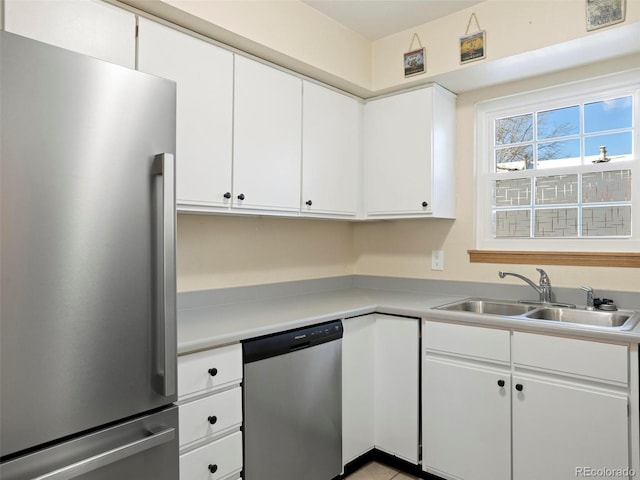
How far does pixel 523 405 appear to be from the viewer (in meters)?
1.83

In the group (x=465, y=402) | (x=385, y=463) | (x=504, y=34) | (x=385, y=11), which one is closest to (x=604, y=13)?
(x=504, y=34)

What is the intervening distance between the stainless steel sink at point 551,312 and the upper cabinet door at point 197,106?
1281 mm

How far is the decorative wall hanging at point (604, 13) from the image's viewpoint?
1787 millimetres

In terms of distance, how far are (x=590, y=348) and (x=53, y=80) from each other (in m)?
1.98

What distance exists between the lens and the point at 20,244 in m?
0.95

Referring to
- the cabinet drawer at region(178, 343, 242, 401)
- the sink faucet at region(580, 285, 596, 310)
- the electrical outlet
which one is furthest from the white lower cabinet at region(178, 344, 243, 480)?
the sink faucet at region(580, 285, 596, 310)

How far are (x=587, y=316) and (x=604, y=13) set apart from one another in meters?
1.36

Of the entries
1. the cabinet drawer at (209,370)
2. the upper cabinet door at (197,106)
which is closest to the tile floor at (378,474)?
the cabinet drawer at (209,370)

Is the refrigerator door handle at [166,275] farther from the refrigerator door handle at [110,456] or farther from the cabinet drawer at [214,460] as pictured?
the cabinet drawer at [214,460]

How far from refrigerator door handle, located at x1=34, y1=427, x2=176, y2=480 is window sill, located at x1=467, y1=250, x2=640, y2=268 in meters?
1.95

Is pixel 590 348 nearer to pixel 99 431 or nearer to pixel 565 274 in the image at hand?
pixel 565 274

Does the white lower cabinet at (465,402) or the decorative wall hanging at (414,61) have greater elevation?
the decorative wall hanging at (414,61)

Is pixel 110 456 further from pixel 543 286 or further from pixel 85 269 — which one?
pixel 543 286

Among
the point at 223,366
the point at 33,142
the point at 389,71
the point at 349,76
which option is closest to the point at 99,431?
the point at 223,366
